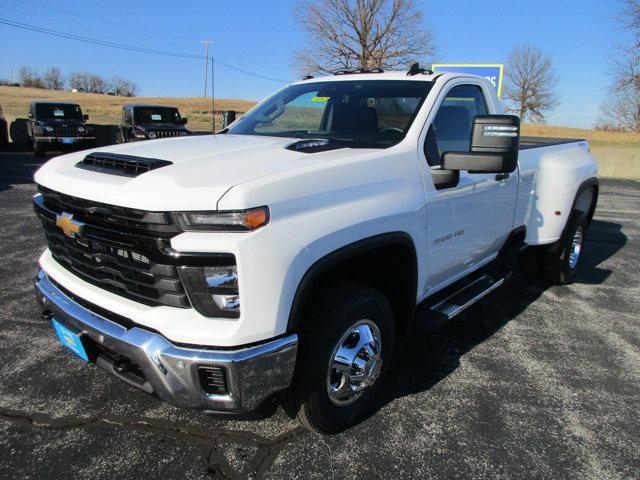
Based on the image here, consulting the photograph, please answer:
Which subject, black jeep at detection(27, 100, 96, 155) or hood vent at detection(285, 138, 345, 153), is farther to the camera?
black jeep at detection(27, 100, 96, 155)

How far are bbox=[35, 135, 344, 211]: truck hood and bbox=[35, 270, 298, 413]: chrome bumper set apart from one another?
1.88 ft

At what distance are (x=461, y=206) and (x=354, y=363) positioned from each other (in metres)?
1.26

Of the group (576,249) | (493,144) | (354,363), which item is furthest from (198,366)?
(576,249)

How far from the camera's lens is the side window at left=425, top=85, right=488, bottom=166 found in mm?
3051

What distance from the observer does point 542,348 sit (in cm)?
384

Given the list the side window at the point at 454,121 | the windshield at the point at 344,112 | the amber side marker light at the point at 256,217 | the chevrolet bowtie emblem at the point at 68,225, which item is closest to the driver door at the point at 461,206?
the side window at the point at 454,121

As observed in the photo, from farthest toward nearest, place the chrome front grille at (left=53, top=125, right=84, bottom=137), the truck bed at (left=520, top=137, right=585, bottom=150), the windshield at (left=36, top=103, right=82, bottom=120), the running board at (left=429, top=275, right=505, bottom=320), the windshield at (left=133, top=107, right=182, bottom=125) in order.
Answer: the windshield at (left=36, top=103, right=82, bottom=120) → the windshield at (left=133, top=107, right=182, bottom=125) → the chrome front grille at (left=53, top=125, right=84, bottom=137) → the truck bed at (left=520, top=137, right=585, bottom=150) → the running board at (left=429, top=275, right=505, bottom=320)

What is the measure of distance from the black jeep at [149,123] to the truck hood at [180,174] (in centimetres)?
1403

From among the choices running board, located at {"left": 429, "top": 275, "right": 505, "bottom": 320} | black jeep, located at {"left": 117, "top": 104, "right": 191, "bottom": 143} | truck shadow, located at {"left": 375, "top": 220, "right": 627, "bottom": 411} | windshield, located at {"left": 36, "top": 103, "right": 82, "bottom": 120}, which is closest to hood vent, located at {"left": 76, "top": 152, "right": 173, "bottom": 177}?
truck shadow, located at {"left": 375, "top": 220, "right": 627, "bottom": 411}

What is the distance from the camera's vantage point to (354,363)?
8.61ft

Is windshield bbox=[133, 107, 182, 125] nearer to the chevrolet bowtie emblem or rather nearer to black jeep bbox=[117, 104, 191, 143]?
black jeep bbox=[117, 104, 191, 143]

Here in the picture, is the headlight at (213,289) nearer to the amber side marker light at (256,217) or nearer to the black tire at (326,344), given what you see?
the amber side marker light at (256,217)

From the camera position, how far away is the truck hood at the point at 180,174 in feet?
6.57

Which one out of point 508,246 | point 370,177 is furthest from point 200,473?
point 508,246
